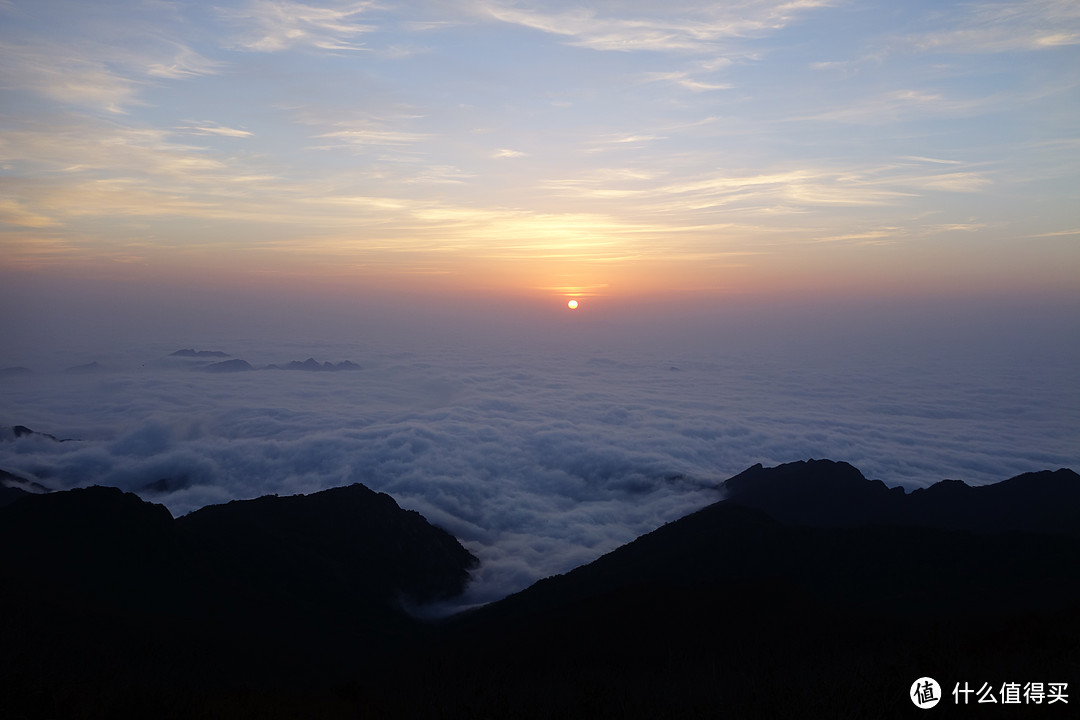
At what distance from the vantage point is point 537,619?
3091cm

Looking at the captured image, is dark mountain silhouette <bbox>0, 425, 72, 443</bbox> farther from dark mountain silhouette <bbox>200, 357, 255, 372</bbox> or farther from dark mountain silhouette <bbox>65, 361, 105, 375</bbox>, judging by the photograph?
dark mountain silhouette <bbox>65, 361, 105, 375</bbox>

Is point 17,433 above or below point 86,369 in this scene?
below

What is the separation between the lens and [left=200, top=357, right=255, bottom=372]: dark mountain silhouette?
18212 cm

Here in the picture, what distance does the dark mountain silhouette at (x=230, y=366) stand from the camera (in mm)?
182125

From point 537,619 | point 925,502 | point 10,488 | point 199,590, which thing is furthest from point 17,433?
point 925,502

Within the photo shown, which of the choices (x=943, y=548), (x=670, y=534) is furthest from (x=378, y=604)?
(x=943, y=548)

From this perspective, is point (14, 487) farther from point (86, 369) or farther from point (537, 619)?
point (86, 369)

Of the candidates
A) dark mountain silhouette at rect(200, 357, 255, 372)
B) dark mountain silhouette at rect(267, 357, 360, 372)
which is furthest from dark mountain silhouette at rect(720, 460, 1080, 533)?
dark mountain silhouette at rect(200, 357, 255, 372)

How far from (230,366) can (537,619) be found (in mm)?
181255

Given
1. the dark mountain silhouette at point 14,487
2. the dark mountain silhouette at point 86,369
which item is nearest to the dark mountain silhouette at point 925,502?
the dark mountain silhouette at point 14,487

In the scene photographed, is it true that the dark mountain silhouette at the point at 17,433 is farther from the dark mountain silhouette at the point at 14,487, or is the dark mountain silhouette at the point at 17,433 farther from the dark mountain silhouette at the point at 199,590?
the dark mountain silhouette at the point at 199,590

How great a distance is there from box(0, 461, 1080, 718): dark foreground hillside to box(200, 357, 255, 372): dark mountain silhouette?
500 ft

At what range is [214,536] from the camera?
4050 cm

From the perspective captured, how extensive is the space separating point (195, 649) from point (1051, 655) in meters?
30.4
